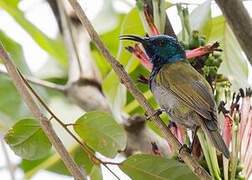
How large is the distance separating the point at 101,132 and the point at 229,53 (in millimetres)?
754

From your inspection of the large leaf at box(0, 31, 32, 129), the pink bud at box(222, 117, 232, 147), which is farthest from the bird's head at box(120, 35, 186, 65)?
the large leaf at box(0, 31, 32, 129)

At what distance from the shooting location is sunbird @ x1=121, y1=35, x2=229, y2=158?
160 centimetres

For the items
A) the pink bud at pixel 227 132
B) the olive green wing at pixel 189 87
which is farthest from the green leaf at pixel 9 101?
the pink bud at pixel 227 132

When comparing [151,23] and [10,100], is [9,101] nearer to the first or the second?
[10,100]

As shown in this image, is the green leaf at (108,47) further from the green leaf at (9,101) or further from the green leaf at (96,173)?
the green leaf at (96,173)

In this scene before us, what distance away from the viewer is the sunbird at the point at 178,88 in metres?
1.60

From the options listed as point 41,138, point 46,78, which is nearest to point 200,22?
point 41,138

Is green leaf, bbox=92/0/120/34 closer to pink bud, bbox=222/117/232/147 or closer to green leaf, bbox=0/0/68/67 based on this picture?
green leaf, bbox=0/0/68/67

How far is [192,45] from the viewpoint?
146 centimetres

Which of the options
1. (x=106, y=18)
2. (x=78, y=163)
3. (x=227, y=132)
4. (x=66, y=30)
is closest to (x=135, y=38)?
(x=227, y=132)

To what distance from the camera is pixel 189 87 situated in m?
1.83

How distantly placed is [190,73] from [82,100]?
24.7 inches

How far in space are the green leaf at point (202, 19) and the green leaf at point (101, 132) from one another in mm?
506

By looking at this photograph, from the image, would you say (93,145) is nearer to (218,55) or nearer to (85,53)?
(218,55)
